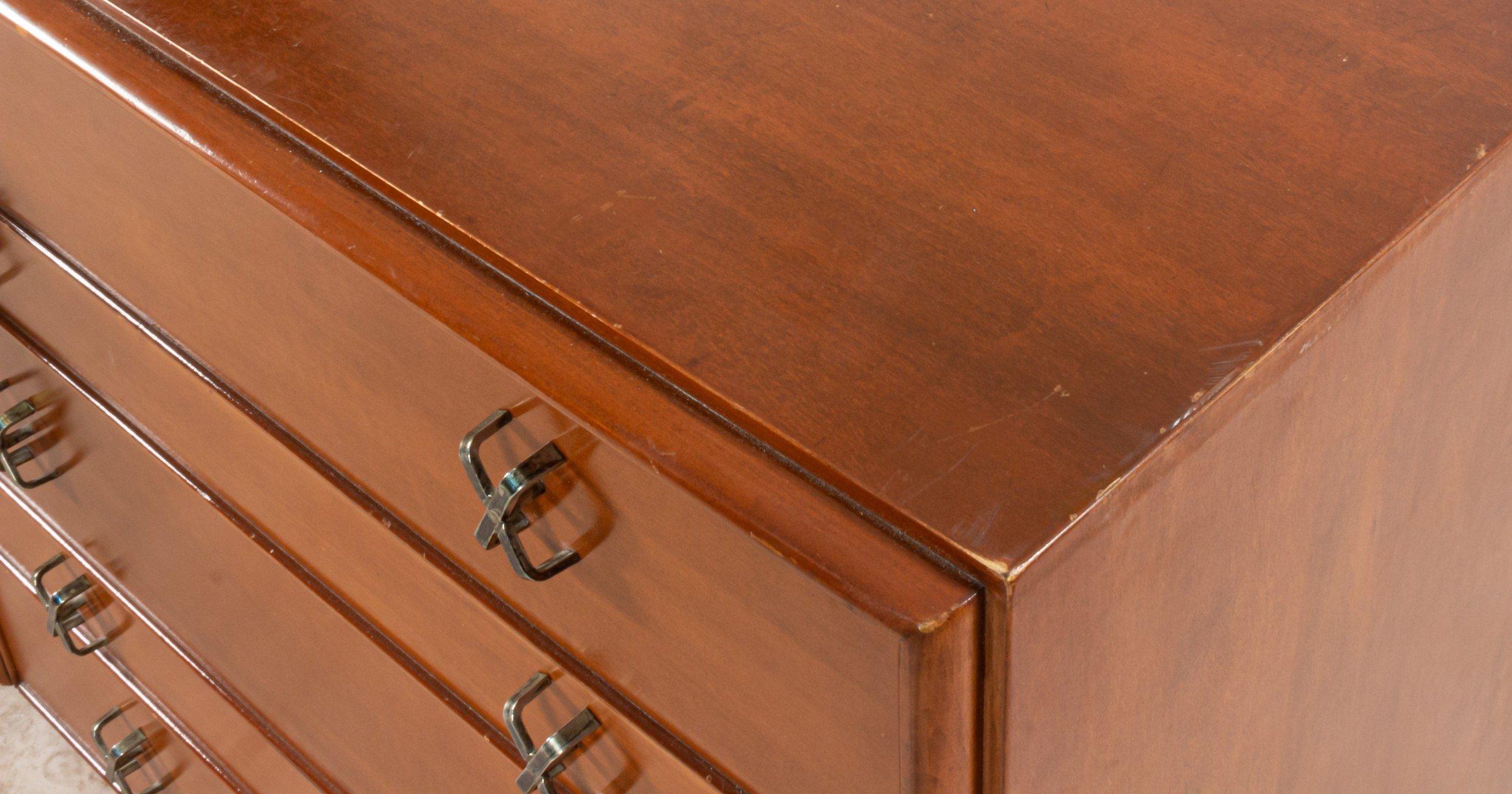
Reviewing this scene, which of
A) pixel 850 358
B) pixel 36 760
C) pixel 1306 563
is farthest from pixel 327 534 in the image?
pixel 36 760

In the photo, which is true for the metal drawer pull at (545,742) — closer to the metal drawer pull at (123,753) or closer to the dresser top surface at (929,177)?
the dresser top surface at (929,177)

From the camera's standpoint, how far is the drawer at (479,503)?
47cm

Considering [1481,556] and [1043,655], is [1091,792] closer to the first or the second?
[1043,655]

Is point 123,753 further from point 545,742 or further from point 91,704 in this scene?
point 545,742

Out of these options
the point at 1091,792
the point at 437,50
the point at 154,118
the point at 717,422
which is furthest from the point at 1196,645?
the point at 154,118

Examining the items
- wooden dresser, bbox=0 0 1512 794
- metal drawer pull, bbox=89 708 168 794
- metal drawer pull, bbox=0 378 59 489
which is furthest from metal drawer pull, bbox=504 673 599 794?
metal drawer pull, bbox=89 708 168 794

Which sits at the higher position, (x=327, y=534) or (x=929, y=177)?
(x=929, y=177)

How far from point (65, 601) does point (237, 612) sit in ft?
1.06

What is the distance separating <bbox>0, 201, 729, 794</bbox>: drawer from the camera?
684 mm

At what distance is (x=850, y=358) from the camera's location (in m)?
0.49

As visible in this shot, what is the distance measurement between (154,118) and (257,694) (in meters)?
0.50

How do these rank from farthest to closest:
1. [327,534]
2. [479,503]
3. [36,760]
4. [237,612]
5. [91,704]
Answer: [36,760]
[91,704]
[237,612]
[327,534]
[479,503]

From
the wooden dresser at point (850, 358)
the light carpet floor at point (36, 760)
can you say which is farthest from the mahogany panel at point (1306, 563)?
the light carpet floor at point (36, 760)

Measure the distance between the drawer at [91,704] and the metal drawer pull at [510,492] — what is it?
718 millimetres
